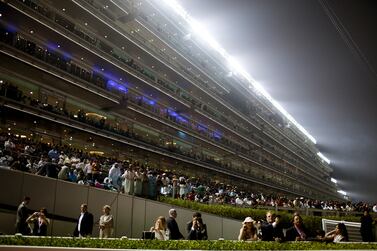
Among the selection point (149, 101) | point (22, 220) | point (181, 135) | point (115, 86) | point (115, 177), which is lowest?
point (22, 220)

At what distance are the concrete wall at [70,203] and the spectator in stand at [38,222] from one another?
1.37m

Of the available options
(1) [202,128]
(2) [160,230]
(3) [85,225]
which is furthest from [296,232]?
(1) [202,128]

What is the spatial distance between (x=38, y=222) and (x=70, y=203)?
8.69 ft

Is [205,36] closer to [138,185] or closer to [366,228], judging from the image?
[138,185]

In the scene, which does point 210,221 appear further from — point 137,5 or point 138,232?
point 137,5

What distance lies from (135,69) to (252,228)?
103 ft

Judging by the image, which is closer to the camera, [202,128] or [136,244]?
[136,244]

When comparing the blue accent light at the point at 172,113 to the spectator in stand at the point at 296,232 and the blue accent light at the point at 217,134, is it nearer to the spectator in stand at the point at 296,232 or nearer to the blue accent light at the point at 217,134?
the blue accent light at the point at 217,134

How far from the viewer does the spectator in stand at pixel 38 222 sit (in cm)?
1074

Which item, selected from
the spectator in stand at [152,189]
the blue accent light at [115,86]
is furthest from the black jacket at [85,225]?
the blue accent light at [115,86]

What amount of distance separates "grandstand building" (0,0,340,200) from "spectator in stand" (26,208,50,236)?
16786mm

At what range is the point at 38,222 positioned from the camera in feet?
36.1

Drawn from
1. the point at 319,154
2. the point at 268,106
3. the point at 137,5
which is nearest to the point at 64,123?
the point at 137,5

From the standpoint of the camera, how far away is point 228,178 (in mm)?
55594
